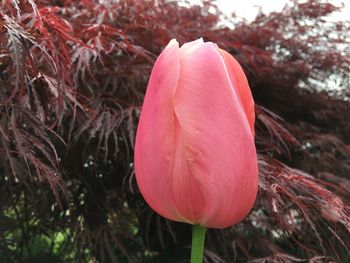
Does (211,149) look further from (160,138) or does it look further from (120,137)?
(120,137)

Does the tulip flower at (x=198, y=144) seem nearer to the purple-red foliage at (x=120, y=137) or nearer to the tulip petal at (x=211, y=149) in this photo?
the tulip petal at (x=211, y=149)

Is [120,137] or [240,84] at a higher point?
[240,84]

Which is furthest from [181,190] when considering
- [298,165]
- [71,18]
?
[298,165]

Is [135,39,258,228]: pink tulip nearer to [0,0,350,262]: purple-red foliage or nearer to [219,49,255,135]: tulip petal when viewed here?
[219,49,255,135]: tulip petal

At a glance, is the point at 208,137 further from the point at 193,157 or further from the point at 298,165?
the point at 298,165

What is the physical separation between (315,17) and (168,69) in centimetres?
89

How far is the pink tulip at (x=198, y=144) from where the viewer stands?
44 centimetres

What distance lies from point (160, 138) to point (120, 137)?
0.39 m

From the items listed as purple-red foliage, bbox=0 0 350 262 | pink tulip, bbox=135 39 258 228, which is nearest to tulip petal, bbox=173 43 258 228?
pink tulip, bbox=135 39 258 228

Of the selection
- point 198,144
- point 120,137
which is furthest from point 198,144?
point 120,137

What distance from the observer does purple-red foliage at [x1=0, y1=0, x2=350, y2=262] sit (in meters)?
0.67

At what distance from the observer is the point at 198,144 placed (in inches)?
17.2

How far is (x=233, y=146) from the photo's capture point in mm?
438

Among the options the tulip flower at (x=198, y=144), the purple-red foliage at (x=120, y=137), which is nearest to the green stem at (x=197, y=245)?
the tulip flower at (x=198, y=144)
